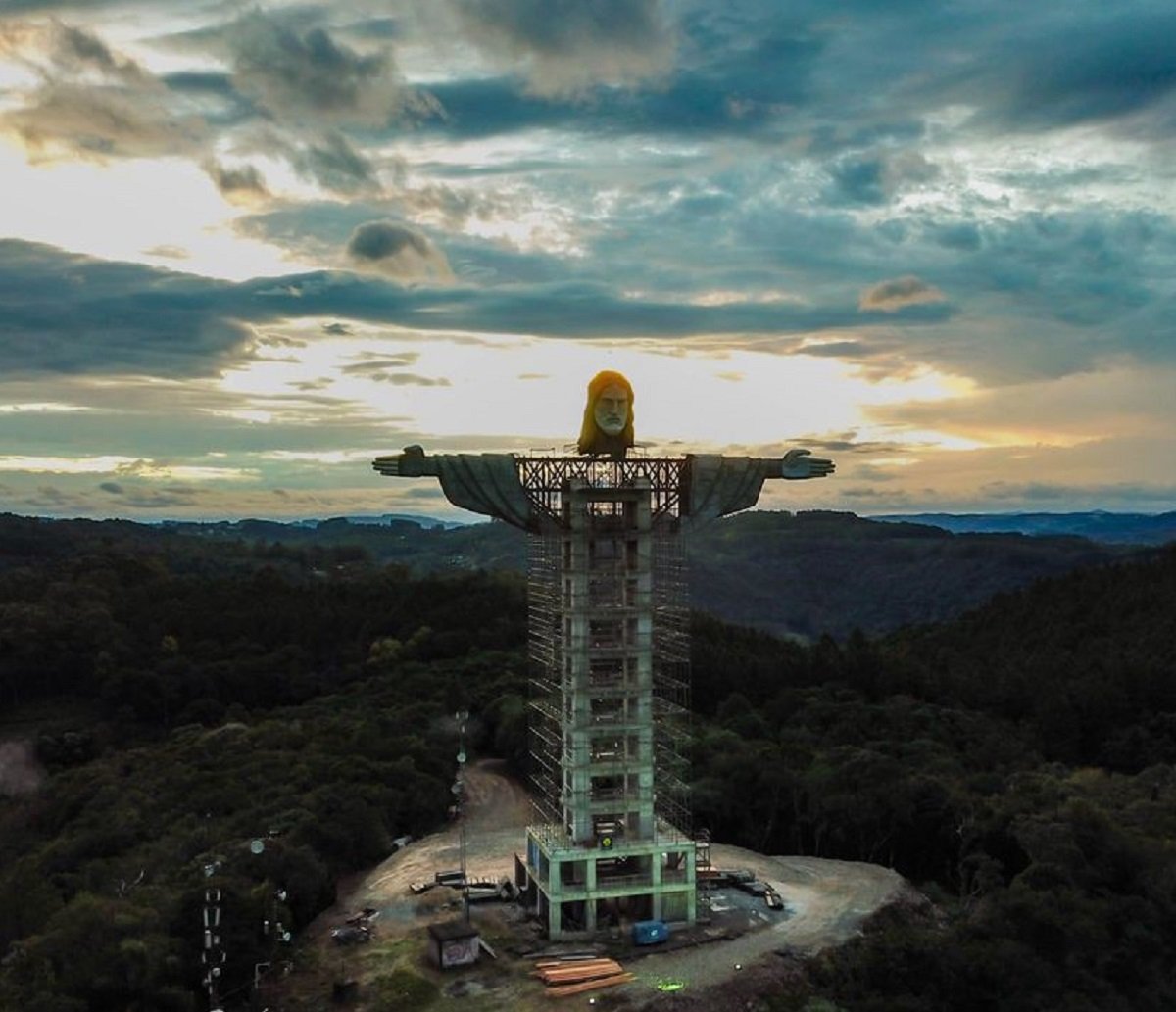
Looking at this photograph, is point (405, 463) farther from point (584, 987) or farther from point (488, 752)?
point (488, 752)

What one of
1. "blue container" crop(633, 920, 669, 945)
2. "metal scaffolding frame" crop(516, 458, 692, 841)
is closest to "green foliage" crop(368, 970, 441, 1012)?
"blue container" crop(633, 920, 669, 945)

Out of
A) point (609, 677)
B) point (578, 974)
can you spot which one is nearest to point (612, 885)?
point (578, 974)

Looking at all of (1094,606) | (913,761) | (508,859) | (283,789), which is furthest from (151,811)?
(1094,606)

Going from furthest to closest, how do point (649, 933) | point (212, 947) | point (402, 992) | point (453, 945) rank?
point (649, 933), point (453, 945), point (402, 992), point (212, 947)

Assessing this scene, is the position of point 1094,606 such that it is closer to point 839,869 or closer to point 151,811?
point 839,869

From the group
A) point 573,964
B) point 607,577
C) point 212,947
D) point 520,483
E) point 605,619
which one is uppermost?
point 520,483

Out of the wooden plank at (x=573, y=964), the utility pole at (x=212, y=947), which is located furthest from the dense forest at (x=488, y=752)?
the wooden plank at (x=573, y=964)
